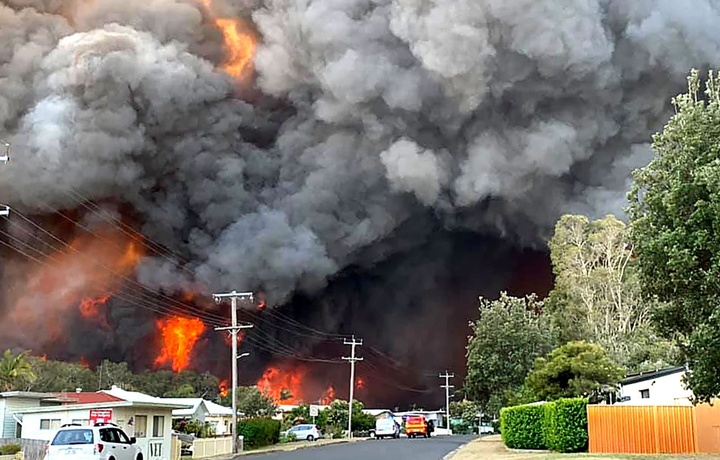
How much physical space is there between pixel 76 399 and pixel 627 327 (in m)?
36.0

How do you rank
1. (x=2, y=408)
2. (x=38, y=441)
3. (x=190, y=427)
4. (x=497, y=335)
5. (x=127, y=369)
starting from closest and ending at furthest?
(x=38, y=441) → (x=2, y=408) → (x=190, y=427) → (x=497, y=335) → (x=127, y=369)

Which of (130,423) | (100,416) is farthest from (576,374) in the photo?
(100,416)

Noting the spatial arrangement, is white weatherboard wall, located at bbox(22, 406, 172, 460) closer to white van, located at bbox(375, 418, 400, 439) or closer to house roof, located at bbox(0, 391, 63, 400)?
house roof, located at bbox(0, 391, 63, 400)

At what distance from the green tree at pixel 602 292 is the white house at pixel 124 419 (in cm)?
3048

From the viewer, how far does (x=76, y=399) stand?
42.1 metres

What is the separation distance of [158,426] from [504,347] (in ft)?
92.8

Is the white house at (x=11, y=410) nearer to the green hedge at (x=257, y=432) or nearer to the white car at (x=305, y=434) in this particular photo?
the green hedge at (x=257, y=432)

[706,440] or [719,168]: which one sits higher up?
[719,168]

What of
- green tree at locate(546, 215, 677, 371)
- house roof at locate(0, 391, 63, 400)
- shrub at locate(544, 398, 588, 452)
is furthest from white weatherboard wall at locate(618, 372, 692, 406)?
house roof at locate(0, 391, 63, 400)

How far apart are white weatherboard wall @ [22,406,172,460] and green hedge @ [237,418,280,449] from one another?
1568 cm

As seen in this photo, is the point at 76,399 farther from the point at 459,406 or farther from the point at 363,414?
the point at 459,406

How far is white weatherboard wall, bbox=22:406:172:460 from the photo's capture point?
32000 mm

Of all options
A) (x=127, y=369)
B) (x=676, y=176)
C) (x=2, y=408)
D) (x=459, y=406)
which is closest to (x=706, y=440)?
(x=676, y=176)

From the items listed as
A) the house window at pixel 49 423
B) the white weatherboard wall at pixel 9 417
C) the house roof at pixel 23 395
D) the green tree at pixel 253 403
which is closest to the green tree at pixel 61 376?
the green tree at pixel 253 403
